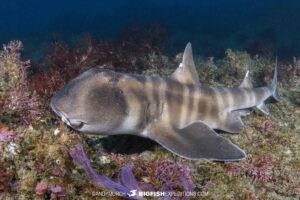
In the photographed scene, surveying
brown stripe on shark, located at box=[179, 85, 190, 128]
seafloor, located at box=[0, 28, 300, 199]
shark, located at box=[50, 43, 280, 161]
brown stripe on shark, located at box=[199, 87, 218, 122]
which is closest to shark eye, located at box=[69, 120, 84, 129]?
shark, located at box=[50, 43, 280, 161]

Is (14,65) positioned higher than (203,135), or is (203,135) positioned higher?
(14,65)

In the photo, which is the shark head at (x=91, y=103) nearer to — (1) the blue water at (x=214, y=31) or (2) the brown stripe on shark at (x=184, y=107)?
(2) the brown stripe on shark at (x=184, y=107)

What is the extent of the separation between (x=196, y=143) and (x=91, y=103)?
1.57m

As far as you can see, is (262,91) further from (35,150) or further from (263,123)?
(35,150)

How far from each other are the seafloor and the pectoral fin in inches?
10.7

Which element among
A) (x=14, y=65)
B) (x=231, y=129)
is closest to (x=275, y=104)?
(x=231, y=129)

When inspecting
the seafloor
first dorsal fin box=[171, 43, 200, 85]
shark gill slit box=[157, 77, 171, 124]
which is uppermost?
first dorsal fin box=[171, 43, 200, 85]

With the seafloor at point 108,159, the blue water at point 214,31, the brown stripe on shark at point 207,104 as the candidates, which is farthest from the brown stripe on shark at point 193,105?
the blue water at point 214,31

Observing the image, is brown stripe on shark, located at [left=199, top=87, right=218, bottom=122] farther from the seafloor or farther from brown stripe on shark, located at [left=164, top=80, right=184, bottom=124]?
the seafloor

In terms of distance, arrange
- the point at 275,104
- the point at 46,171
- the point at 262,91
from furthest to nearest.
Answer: the point at 275,104, the point at 262,91, the point at 46,171

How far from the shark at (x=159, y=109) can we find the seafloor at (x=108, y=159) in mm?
359

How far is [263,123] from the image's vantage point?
20.4 ft

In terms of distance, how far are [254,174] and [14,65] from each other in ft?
15.2

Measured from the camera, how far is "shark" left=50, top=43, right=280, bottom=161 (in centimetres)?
366
